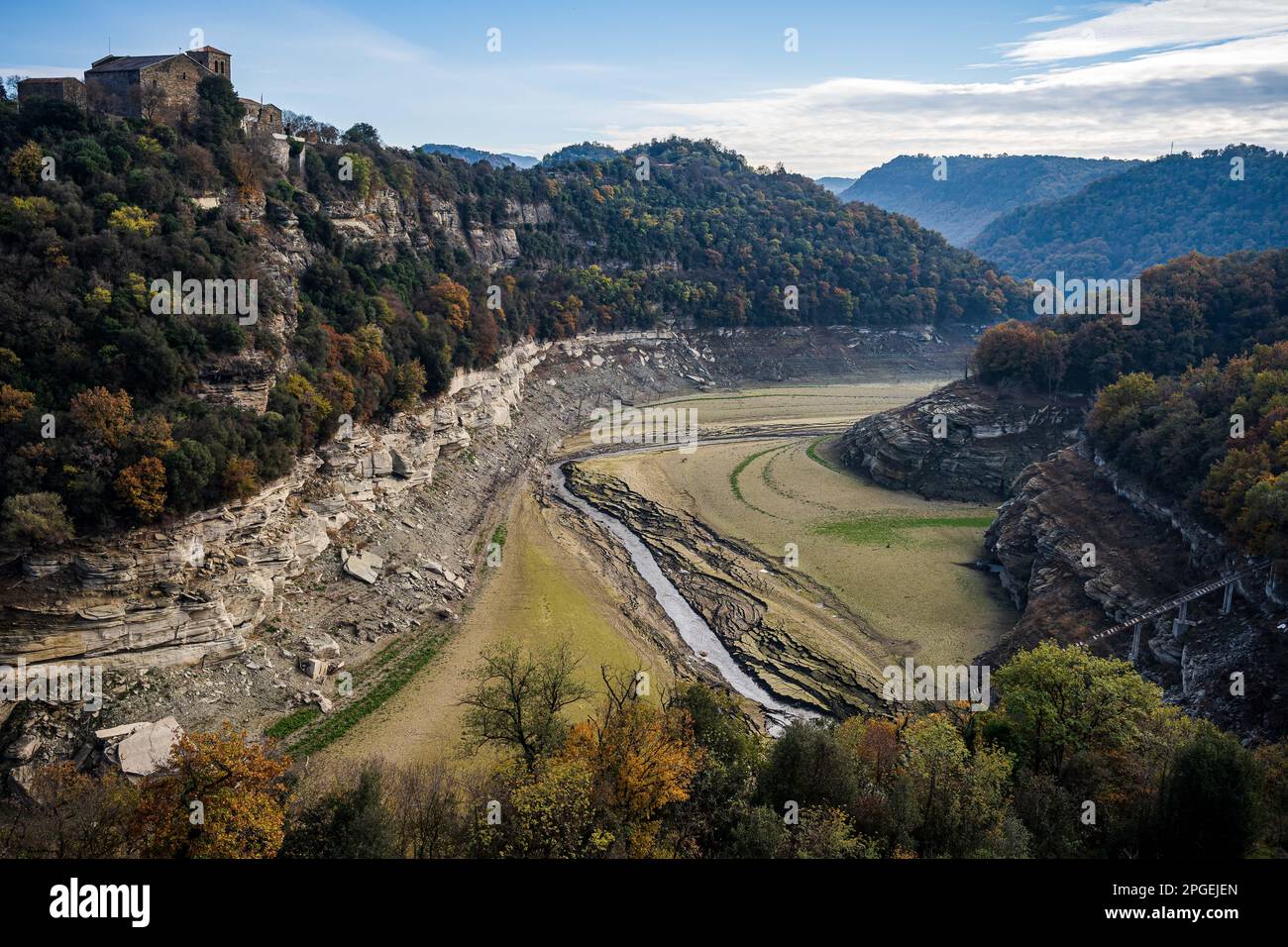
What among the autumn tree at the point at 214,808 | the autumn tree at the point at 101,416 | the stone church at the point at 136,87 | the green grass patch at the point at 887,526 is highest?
the stone church at the point at 136,87

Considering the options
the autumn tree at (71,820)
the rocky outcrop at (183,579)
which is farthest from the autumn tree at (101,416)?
the autumn tree at (71,820)

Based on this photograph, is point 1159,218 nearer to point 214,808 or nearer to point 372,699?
point 372,699

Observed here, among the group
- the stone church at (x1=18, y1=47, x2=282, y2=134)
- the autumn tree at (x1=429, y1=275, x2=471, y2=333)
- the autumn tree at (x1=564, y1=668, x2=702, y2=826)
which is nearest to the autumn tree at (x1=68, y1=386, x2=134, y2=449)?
the autumn tree at (x1=564, y1=668, x2=702, y2=826)

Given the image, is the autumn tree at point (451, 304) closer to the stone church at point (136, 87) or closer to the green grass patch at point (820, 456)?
the stone church at point (136, 87)

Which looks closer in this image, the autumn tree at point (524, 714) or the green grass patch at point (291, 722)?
the autumn tree at point (524, 714)

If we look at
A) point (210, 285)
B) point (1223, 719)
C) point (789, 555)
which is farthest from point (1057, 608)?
point (210, 285)

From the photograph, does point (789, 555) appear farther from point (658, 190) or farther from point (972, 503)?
point (658, 190)
